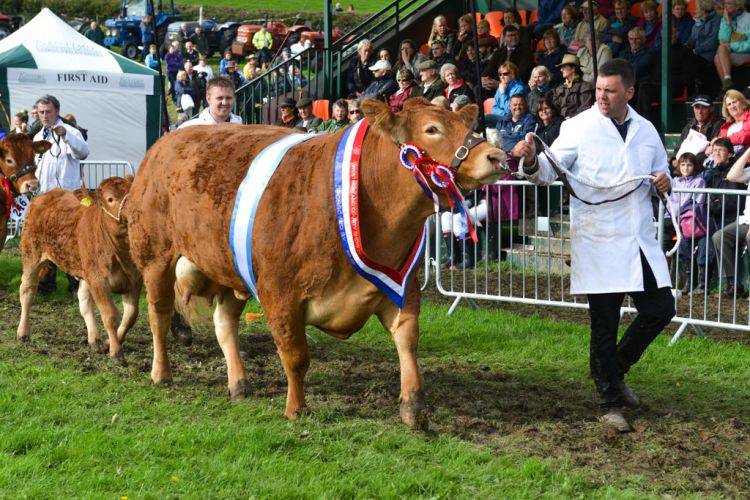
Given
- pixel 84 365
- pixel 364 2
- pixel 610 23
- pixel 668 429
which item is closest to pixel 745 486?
pixel 668 429

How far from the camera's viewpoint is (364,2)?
189 feet

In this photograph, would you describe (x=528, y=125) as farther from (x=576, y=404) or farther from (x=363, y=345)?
(x=576, y=404)

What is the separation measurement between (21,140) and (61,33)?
43.0 feet

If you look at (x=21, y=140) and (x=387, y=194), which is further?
(x=21, y=140)

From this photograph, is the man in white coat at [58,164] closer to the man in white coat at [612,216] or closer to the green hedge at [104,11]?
the man in white coat at [612,216]

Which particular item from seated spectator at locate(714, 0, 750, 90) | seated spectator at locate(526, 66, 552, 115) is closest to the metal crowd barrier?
seated spectator at locate(526, 66, 552, 115)

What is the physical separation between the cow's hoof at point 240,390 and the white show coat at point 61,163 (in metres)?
5.34

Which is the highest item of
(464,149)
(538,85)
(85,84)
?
(85,84)

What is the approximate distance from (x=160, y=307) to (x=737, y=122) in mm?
6911

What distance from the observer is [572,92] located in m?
13.0

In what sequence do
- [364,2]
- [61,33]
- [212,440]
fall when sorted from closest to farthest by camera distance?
[212,440]
[61,33]
[364,2]

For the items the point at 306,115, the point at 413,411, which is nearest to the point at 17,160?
the point at 306,115

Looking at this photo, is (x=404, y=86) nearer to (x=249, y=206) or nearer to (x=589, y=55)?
(x=589, y=55)

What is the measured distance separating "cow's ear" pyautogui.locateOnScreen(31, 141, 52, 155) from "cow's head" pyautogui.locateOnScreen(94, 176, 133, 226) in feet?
8.93
